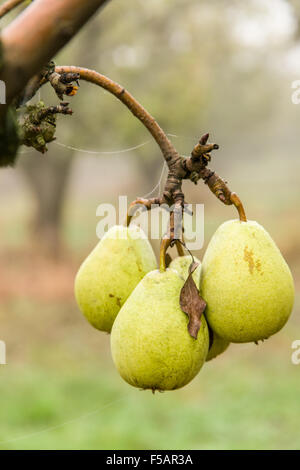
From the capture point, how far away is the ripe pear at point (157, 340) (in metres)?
1.11

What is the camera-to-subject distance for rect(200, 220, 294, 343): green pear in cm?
113

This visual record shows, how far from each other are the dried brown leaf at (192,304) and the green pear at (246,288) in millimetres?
33

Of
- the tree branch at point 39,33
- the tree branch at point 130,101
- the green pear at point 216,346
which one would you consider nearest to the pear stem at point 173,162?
the tree branch at point 130,101

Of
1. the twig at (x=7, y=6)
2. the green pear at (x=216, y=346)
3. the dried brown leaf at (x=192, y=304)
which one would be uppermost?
the twig at (x=7, y=6)

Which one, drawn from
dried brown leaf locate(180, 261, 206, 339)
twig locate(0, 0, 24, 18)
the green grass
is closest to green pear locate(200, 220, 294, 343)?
dried brown leaf locate(180, 261, 206, 339)

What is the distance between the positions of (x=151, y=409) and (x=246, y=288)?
522 cm

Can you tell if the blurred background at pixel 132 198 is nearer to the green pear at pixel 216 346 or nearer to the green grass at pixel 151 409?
the green grass at pixel 151 409

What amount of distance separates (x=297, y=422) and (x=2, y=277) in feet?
19.4

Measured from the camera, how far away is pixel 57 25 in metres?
0.58

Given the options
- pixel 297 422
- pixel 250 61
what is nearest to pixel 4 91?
pixel 297 422

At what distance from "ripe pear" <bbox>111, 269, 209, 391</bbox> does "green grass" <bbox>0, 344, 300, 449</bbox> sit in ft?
11.6

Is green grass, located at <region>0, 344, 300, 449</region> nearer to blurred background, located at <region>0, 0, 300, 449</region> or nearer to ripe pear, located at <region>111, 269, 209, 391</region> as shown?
blurred background, located at <region>0, 0, 300, 449</region>

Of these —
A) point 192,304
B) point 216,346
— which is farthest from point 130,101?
point 216,346

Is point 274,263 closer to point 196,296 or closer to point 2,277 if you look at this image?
point 196,296
